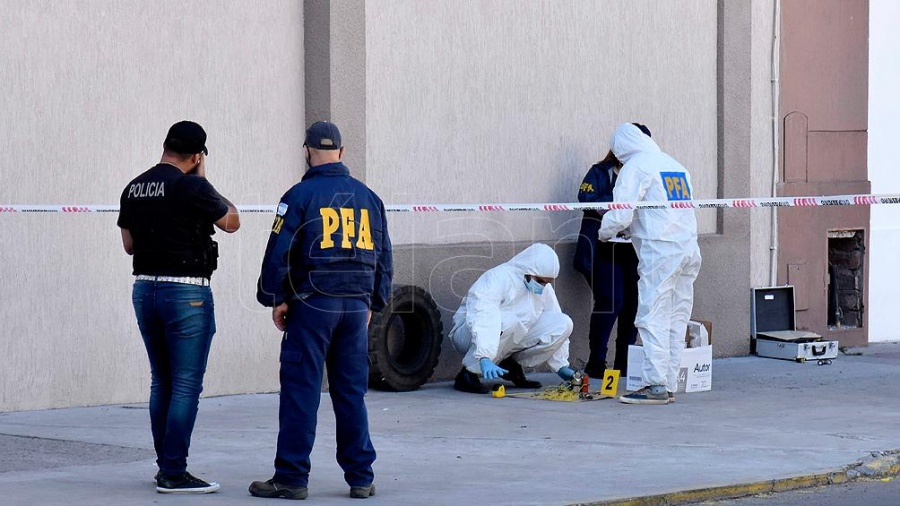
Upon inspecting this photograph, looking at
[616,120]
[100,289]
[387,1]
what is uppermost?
[387,1]

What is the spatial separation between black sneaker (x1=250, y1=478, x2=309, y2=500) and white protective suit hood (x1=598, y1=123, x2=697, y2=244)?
448 centimetres

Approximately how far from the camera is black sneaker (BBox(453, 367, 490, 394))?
11.4 meters

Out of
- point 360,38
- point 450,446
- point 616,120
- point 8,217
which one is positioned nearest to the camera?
point 450,446

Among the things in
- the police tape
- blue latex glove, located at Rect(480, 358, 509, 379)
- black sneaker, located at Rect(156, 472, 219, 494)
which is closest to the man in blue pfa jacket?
black sneaker, located at Rect(156, 472, 219, 494)

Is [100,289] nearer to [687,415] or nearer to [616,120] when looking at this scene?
[687,415]

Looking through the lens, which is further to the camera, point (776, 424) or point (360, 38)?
point (360, 38)

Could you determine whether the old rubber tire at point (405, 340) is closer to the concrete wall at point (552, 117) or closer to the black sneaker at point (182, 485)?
the concrete wall at point (552, 117)

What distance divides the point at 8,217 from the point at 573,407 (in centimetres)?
416

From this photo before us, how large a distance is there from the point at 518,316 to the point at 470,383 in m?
0.64

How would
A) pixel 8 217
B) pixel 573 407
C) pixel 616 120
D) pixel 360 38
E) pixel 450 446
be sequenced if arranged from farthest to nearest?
pixel 616 120 → pixel 360 38 → pixel 573 407 → pixel 8 217 → pixel 450 446

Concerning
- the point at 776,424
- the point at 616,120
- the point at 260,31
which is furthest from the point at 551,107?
the point at 776,424

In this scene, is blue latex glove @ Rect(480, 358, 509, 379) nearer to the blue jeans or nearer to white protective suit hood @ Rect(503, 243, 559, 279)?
white protective suit hood @ Rect(503, 243, 559, 279)

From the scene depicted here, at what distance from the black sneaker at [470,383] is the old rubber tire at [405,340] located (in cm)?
30

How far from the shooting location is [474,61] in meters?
12.4
